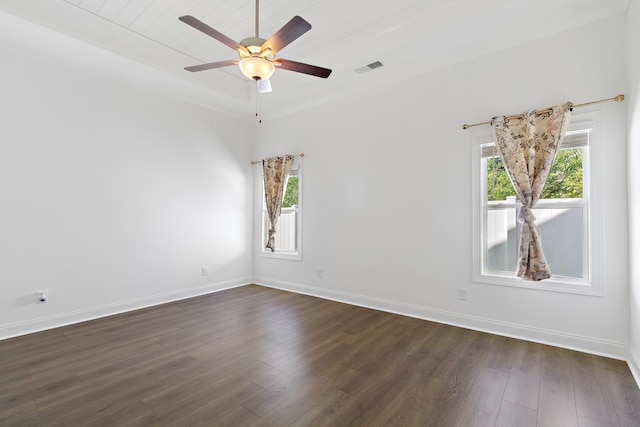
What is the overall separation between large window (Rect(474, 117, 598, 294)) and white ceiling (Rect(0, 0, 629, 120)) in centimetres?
103

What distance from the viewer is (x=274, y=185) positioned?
5.20 metres

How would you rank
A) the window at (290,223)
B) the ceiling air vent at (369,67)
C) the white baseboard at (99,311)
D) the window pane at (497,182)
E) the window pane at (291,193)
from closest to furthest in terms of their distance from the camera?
the white baseboard at (99,311)
the window pane at (497,182)
the ceiling air vent at (369,67)
the window at (290,223)
the window pane at (291,193)

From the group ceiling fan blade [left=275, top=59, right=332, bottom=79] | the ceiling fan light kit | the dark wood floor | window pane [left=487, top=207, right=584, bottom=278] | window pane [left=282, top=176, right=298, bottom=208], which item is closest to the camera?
the dark wood floor

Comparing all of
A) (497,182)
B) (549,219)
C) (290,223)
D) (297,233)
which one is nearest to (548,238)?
(549,219)

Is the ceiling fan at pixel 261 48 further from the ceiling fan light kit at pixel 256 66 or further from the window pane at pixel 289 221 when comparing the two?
the window pane at pixel 289 221

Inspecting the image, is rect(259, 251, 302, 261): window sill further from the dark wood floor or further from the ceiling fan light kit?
the ceiling fan light kit

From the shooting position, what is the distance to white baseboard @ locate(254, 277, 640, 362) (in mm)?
2672

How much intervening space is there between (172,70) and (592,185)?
476cm

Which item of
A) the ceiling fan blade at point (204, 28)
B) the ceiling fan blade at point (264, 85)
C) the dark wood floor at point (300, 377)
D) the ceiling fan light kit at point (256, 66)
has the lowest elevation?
the dark wood floor at point (300, 377)

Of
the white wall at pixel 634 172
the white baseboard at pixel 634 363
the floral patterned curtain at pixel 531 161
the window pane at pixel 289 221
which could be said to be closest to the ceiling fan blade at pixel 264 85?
the window pane at pixel 289 221

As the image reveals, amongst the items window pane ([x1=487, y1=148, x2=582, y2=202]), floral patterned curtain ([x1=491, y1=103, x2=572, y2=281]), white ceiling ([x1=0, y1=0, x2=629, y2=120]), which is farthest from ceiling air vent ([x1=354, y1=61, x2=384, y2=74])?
window pane ([x1=487, y1=148, x2=582, y2=202])

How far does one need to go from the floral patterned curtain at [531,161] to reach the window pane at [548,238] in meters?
0.21

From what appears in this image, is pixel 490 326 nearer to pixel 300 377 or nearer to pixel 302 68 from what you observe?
pixel 300 377

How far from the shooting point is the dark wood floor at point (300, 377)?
6.17ft
